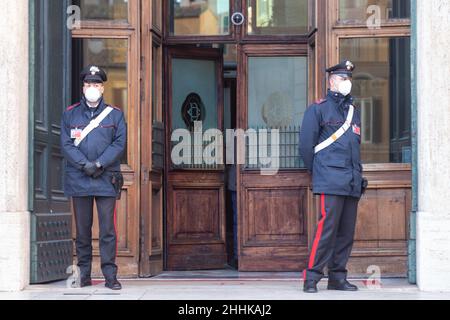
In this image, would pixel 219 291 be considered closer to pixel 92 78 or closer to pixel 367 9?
pixel 92 78

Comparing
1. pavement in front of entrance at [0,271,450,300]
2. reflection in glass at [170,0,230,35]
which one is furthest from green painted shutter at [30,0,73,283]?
reflection in glass at [170,0,230,35]

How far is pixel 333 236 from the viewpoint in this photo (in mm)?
9320

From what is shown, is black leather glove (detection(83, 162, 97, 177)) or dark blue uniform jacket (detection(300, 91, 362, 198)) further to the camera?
black leather glove (detection(83, 162, 97, 177))

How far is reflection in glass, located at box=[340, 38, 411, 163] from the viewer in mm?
10750

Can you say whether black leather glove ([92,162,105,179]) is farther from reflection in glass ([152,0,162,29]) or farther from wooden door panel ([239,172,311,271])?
wooden door panel ([239,172,311,271])

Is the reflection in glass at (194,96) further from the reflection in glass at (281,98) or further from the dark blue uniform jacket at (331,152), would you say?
the dark blue uniform jacket at (331,152)

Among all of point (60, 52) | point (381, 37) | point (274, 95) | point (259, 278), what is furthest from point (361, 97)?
point (60, 52)

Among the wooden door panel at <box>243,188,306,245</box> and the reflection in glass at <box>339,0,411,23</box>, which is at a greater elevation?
the reflection in glass at <box>339,0,411,23</box>

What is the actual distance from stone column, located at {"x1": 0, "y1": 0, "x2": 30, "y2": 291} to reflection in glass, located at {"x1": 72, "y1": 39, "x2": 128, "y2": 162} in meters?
1.34

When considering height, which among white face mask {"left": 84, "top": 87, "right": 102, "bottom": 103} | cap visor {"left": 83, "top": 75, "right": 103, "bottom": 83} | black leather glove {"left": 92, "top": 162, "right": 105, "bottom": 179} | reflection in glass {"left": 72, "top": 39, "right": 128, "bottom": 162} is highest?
reflection in glass {"left": 72, "top": 39, "right": 128, "bottom": 162}

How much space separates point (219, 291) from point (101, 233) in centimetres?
121

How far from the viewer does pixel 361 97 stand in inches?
431

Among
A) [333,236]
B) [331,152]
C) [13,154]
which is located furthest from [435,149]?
[13,154]

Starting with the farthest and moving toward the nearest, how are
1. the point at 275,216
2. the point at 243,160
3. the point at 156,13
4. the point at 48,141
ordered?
the point at 243,160 → the point at 275,216 → the point at 156,13 → the point at 48,141
